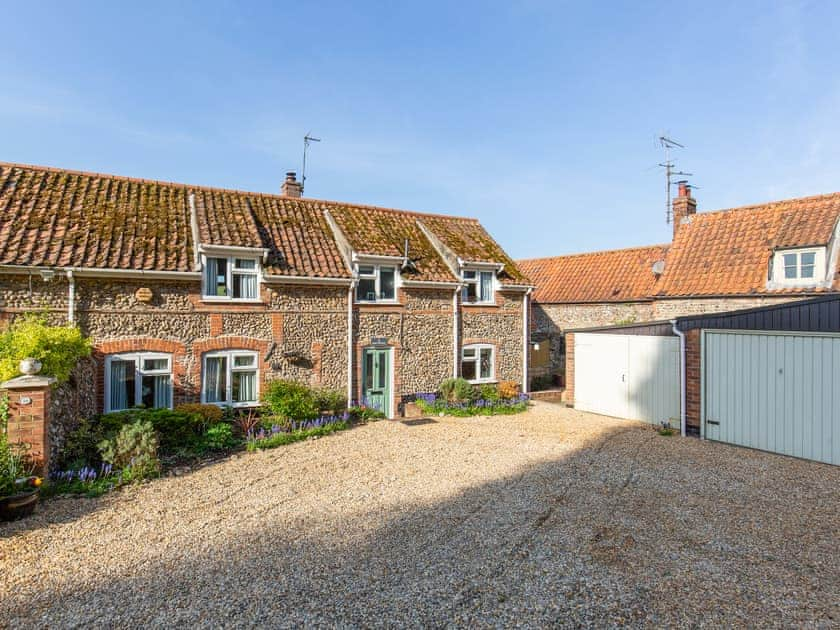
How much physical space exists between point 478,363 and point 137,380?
34.8 ft

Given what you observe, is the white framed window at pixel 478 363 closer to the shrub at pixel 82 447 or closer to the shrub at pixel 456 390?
the shrub at pixel 456 390

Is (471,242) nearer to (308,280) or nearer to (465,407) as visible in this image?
(465,407)

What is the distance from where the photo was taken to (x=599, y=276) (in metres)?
24.5

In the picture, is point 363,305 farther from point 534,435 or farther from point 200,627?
point 200,627

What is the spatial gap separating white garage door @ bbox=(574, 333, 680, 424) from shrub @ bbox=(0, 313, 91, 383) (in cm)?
1395

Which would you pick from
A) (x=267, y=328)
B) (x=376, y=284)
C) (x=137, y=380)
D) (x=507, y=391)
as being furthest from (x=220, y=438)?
(x=507, y=391)

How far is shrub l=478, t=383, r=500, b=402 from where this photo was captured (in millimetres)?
16562

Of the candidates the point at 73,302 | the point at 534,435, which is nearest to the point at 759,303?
the point at 534,435

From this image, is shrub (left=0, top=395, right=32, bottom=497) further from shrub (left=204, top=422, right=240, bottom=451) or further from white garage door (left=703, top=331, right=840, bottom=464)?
white garage door (left=703, top=331, right=840, bottom=464)

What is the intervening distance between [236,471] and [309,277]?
19.6 feet

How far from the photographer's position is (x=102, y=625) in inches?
190

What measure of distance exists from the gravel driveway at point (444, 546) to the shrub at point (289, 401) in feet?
8.27

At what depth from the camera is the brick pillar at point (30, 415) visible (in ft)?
25.0

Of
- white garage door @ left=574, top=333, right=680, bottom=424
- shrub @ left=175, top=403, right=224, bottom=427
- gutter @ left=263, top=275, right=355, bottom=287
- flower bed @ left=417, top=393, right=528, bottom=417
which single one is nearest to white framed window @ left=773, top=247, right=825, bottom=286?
white garage door @ left=574, top=333, right=680, bottom=424
